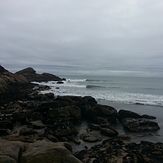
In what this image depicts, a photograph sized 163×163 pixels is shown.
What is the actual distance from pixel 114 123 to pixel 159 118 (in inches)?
162

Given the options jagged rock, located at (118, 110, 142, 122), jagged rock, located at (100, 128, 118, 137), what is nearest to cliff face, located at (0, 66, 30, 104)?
jagged rock, located at (100, 128, 118, 137)

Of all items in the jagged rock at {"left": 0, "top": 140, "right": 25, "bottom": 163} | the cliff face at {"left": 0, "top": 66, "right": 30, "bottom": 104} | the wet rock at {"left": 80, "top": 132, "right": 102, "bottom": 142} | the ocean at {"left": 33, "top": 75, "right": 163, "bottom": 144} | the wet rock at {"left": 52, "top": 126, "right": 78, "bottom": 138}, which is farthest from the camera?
the cliff face at {"left": 0, "top": 66, "right": 30, "bottom": 104}

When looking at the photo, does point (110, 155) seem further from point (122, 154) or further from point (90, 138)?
point (90, 138)

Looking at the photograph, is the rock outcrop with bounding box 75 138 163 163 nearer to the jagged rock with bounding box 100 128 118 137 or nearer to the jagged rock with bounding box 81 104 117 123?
the jagged rock with bounding box 100 128 118 137

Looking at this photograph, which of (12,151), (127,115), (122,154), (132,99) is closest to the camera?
(12,151)

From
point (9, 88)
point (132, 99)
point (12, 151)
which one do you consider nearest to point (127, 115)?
point (12, 151)

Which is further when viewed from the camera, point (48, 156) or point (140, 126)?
point (140, 126)

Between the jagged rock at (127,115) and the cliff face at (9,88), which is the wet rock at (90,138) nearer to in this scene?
the jagged rock at (127,115)

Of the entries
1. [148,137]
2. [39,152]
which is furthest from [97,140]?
[39,152]

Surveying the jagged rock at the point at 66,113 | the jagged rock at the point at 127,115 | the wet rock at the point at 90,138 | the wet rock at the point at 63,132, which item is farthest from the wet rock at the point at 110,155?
the jagged rock at the point at 127,115

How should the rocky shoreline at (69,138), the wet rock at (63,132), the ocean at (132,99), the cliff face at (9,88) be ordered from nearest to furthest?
the rocky shoreline at (69,138) → the wet rock at (63,132) → the ocean at (132,99) → the cliff face at (9,88)

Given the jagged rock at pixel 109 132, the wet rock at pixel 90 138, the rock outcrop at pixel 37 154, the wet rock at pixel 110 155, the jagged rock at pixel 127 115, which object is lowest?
the wet rock at pixel 90 138

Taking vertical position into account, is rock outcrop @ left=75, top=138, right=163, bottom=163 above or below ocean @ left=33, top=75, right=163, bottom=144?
below

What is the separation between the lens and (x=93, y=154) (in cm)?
568
